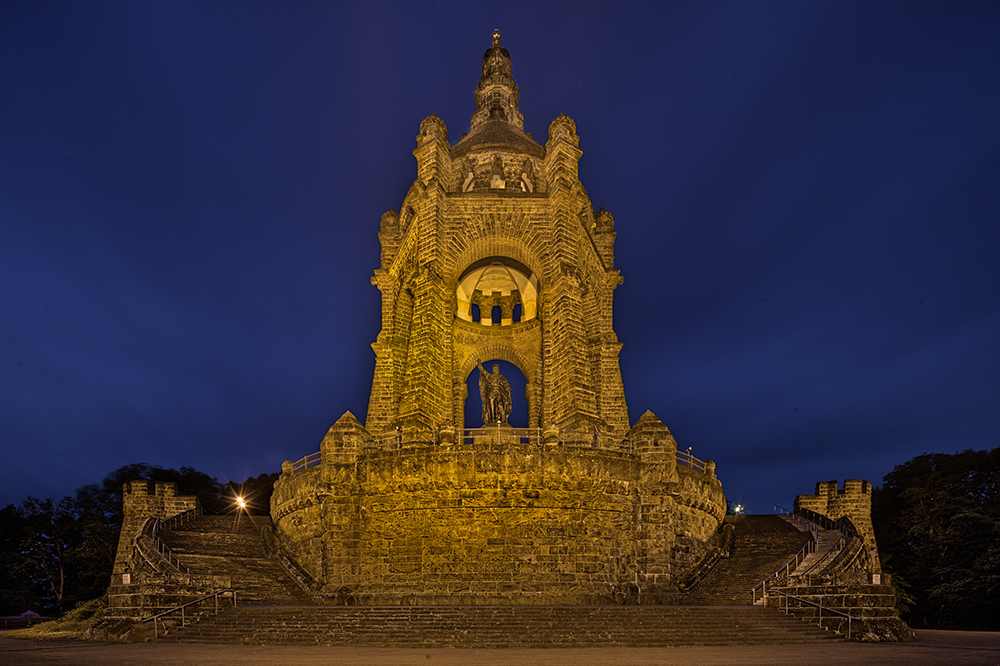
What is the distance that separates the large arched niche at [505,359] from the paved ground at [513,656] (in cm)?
1608

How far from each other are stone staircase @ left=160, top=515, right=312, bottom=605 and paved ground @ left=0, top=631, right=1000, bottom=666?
197 inches

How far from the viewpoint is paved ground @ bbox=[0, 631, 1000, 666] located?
917 cm

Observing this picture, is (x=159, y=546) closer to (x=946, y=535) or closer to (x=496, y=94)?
(x=496, y=94)

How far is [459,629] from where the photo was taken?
11477 mm

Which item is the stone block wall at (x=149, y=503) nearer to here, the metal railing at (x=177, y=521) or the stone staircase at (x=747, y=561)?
the metal railing at (x=177, y=521)

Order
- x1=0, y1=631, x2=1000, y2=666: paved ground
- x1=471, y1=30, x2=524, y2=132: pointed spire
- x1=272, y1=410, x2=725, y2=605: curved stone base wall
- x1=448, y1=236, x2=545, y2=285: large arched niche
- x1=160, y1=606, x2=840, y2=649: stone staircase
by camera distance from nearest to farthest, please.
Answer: x1=0, y1=631, x2=1000, y2=666: paved ground < x1=160, y1=606, x2=840, y2=649: stone staircase < x1=272, y1=410, x2=725, y2=605: curved stone base wall < x1=448, y1=236, x2=545, y2=285: large arched niche < x1=471, y1=30, x2=524, y2=132: pointed spire

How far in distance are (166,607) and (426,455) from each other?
20.7 feet

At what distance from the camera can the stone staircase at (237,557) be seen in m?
17.0

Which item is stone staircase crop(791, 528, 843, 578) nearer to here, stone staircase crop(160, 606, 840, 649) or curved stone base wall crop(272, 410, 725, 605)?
curved stone base wall crop(272, 410, 725, 605)

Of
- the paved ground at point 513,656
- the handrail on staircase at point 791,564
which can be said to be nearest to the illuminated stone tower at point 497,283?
the handrail on staircase at point 791,564

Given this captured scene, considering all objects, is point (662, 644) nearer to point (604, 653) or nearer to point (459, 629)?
point (604, 653)

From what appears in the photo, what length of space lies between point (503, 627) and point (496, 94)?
89.0 feet

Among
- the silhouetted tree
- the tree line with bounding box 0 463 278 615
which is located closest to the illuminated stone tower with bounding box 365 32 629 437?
the silhouetted tree

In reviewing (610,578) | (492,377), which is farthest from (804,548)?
(492,377)
